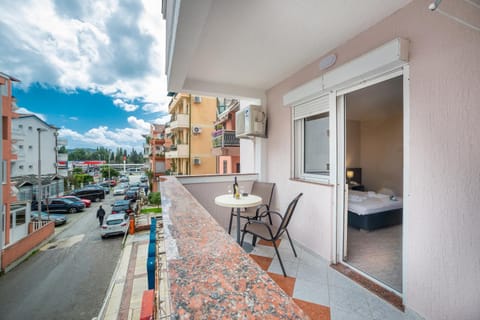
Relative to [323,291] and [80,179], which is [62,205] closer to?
[80,179]

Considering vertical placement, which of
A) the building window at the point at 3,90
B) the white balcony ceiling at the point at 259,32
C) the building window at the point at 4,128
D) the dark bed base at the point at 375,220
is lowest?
the dark bed base at the point at 375,220

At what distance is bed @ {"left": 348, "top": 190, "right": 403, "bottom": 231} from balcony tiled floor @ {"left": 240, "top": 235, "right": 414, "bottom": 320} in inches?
56.5

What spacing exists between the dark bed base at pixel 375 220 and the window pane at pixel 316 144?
1.47 meters

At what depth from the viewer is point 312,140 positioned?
2688 mm

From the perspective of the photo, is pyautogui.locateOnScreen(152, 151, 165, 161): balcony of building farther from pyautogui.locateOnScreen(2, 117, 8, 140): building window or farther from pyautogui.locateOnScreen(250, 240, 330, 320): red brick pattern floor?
pyautogui.locateOnScreen(250, 240, 330, 320): red brick pattern floor

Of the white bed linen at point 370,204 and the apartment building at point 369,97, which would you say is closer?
the apartment building at point 369,97

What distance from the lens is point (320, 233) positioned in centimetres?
233

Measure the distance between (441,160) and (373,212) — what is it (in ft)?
7.58

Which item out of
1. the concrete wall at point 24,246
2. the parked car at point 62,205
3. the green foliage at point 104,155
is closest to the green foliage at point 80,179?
the green foliage at point 104,155

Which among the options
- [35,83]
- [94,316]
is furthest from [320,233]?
[35,83]

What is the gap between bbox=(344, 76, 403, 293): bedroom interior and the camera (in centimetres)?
224

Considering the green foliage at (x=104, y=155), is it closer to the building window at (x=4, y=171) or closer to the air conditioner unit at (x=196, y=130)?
the building window at (x=4, y=171)

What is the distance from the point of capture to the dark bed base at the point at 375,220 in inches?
125

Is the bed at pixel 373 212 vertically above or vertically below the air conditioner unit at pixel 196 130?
below
